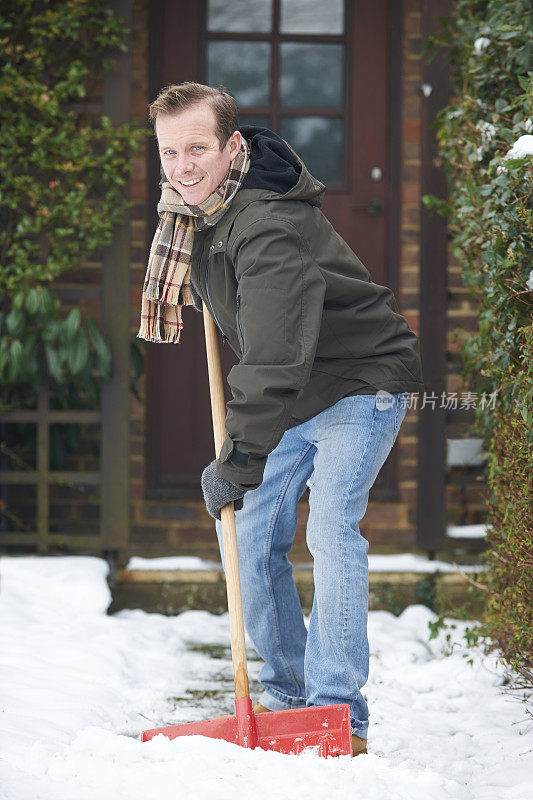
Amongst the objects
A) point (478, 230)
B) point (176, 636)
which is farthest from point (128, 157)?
point (176, 636)

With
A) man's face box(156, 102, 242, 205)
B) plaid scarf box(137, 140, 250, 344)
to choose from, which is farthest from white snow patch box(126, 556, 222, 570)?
man's face box(156, 102, 242, 205)

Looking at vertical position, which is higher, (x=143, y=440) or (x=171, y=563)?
(x=143, y=440)

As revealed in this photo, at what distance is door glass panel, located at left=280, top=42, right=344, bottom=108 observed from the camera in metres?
4.75

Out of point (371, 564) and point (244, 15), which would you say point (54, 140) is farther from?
point (371, 564)

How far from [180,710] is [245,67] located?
126 inches

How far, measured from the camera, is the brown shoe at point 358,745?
2.42 metres

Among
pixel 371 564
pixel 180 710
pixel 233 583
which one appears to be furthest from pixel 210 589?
pixel 233 583

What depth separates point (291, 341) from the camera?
86.4 inches

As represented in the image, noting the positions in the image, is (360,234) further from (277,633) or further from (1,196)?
(277,633)

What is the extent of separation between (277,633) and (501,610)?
696 mm

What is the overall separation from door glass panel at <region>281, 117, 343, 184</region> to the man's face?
8.16 feet

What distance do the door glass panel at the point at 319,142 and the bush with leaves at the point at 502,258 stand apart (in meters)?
1.04

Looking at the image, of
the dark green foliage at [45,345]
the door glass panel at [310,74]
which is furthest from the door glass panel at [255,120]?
the dark green foliage at [45,345]

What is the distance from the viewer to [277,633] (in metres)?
2.72
